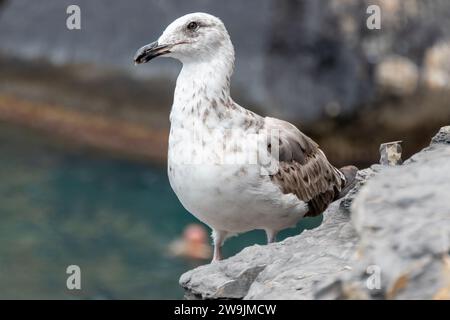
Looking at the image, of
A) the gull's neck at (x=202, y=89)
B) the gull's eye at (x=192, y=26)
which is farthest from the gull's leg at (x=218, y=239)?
the gull's eye at (x=192, y=26)

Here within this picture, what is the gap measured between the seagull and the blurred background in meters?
3.50

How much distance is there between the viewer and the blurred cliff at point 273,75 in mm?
8359

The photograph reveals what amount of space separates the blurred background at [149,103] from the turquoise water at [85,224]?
1cm

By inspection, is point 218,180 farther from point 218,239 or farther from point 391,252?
point 391,252

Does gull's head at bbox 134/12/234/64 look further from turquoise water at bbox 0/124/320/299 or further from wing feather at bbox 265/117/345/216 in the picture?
turquoise water at bbox 0/124/320/299

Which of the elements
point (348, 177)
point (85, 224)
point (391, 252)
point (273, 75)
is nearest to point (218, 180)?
point (348, 177)

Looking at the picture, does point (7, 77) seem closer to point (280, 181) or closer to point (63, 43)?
point (63, 43)

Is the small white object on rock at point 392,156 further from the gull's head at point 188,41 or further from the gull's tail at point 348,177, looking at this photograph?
the gull's head at point 188,41

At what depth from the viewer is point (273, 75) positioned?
8.62m

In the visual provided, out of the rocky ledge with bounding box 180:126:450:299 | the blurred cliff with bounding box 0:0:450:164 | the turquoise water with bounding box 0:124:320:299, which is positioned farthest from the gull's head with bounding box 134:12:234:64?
the blurred cliff with bounding box 0:0:450:164

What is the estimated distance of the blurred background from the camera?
7.89 meters

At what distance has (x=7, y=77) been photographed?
9.34m
